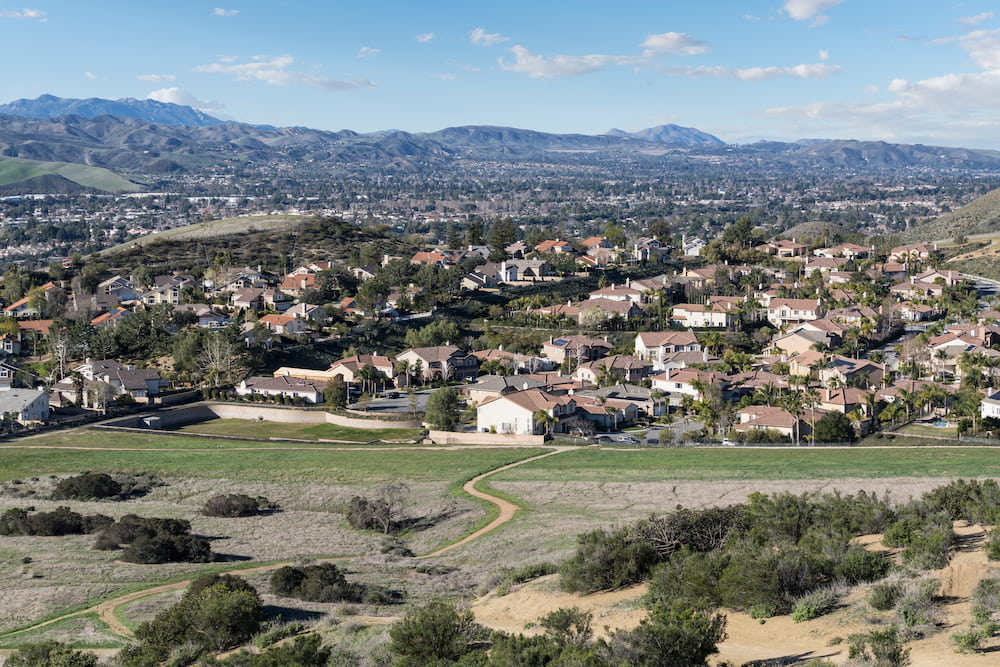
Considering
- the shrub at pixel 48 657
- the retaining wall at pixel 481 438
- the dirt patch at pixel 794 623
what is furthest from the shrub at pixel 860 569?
the retaining wall at pixel 481 438

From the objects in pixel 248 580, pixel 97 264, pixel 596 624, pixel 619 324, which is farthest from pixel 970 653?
pixel 97 264

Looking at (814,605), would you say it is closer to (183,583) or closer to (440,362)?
(183,583)

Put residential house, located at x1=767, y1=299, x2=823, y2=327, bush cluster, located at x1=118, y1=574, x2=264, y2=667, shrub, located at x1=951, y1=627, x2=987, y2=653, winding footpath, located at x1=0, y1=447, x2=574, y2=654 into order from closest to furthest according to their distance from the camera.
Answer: shrub, located at x1=951, y1=627, x2=987, y2=653, bush cluster, located at x1=118, y1=574, x2=264, y2=667, winding footpath, located at x1=0, y1=447, x2=574, y2=654, residential house, located at x1=767, y1=299, x2=823, y2=327

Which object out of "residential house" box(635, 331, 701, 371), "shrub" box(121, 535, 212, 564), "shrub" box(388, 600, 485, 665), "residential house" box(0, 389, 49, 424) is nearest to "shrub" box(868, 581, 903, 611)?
"shrub" box(388, 600, 485, 665)

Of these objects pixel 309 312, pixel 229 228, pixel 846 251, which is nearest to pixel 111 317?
pixel 309 312

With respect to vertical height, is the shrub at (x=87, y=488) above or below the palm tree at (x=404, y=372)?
below

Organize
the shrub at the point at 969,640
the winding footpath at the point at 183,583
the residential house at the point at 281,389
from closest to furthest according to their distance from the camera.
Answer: the shrub at the point at 969,640
the winding footpath at the point at 183,583
the residential house at the point at 281,389

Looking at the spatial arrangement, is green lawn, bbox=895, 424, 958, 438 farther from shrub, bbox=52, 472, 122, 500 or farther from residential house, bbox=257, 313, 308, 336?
residential house, bbox=257, 313, 308, 336

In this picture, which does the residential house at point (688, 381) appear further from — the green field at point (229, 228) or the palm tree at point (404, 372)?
the green field at point (229, 228)
